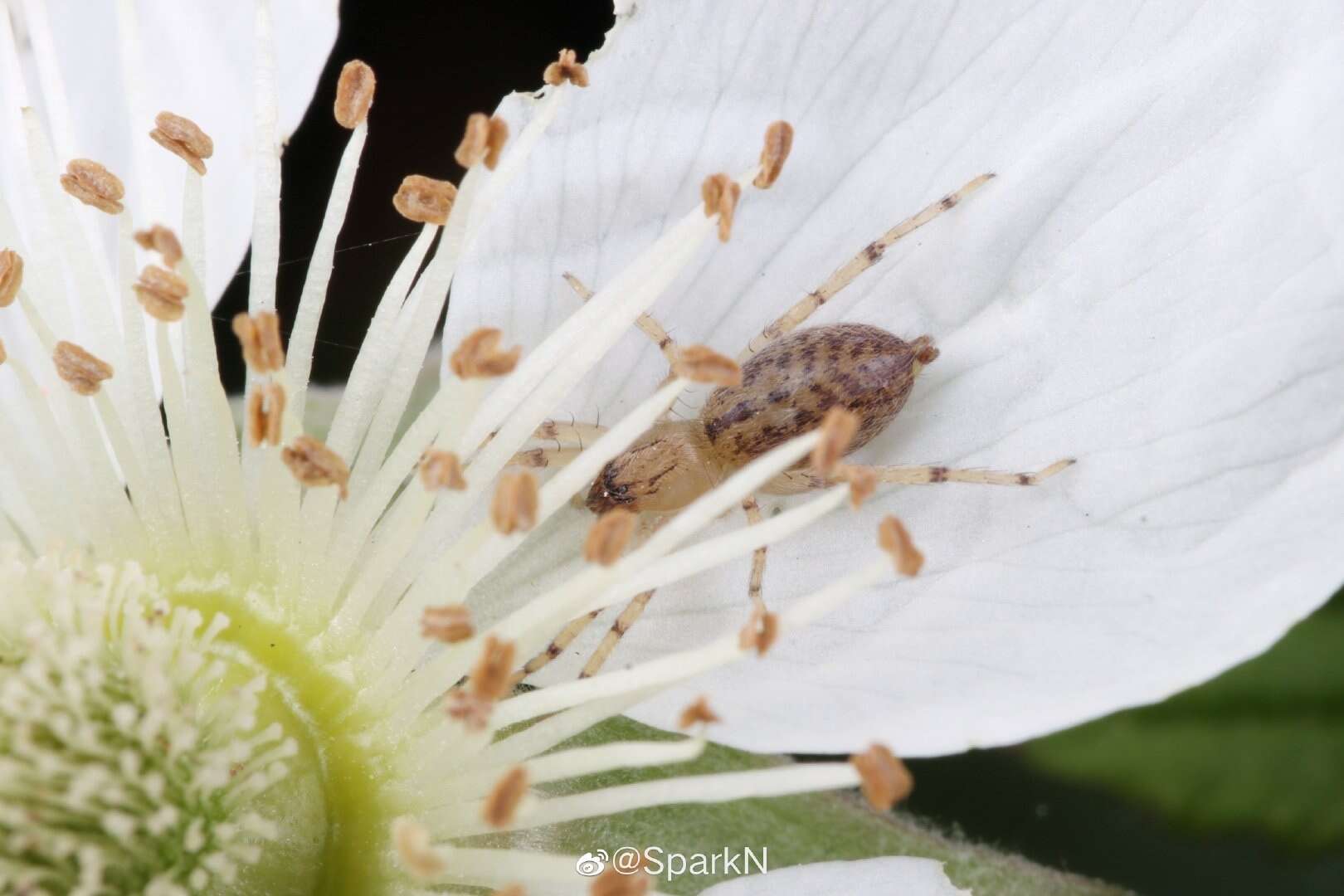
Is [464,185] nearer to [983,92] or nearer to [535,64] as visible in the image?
[983,92]

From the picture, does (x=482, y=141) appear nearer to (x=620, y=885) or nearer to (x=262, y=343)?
(x=262, y=343)

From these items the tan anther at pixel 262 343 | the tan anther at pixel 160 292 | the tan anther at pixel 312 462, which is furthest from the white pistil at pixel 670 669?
the tan anther at pixel 160 292

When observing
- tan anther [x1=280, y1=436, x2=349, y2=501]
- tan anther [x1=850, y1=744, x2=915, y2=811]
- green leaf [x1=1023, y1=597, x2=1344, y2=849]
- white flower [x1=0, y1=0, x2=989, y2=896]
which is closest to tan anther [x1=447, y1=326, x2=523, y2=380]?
white flower [x1=0, y1=0, x2=989, y2=896]

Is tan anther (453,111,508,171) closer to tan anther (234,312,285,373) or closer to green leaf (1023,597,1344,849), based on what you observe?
tan anther (234,312,285,373)

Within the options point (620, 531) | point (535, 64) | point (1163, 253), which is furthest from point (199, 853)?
point (535, 64)

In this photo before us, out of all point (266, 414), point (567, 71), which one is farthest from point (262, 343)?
point (567, 71)

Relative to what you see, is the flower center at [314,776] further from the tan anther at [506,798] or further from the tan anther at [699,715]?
the tan anther at [699,715]
